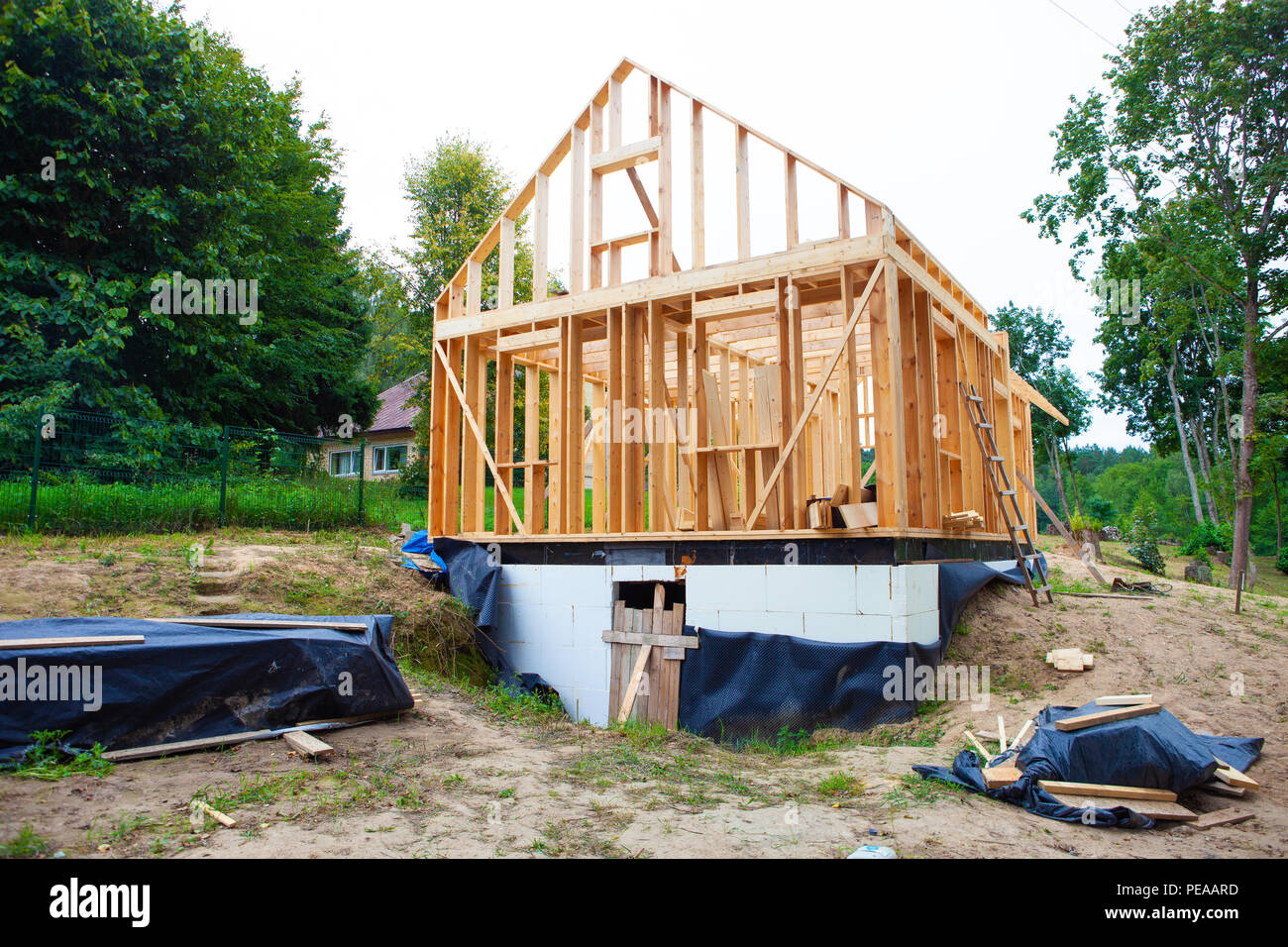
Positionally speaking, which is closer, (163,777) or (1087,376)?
(163,777)

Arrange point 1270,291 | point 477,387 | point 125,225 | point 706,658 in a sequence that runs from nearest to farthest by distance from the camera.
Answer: point 706,658
point 477,387
point 125,225
point 1270,291

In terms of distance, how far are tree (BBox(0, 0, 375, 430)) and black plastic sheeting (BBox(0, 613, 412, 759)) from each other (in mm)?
8482

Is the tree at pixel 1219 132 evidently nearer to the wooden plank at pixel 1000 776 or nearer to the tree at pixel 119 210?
the wooden plank at pixel 1000 776

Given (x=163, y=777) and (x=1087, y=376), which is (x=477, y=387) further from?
(x=1087, y=376)

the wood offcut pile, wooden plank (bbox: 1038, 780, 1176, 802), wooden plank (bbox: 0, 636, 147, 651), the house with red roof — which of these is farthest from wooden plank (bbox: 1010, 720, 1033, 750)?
the house with red roof

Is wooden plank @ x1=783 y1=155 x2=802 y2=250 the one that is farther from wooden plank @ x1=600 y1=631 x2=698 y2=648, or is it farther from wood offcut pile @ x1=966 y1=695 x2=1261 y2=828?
wood offcut pile @ x1=966 y1=695 x2=1261 y2=828

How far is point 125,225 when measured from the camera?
1457 cm

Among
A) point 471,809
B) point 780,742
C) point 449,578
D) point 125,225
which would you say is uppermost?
point 125,225

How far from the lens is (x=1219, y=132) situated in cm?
2006

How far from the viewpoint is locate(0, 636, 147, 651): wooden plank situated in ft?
16.1

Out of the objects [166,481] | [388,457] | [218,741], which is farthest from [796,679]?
[388,457]

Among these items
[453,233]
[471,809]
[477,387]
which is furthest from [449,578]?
[453,233]

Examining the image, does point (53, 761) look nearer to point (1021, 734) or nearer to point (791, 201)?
point (1021, 734)
